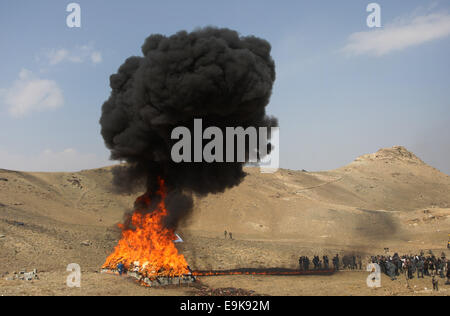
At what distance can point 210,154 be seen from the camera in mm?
28266

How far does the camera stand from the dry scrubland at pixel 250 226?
2638 cm

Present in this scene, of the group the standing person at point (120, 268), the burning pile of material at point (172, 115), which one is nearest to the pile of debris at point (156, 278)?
the burning pile of material at point (172, 115)

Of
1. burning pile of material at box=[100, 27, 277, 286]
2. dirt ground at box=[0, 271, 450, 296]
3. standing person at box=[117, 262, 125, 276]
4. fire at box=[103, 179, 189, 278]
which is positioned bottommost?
dirt ground at box=[0, 271, 450, 296]

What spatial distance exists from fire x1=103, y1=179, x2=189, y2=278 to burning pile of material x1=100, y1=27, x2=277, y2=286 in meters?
0.07

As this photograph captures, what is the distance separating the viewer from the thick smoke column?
2639 cm

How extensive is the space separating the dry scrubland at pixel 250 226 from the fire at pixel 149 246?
6.12 ft

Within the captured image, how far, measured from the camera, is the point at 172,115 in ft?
88.6

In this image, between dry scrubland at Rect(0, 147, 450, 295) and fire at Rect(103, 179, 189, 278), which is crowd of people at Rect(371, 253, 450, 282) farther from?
fire at Rect(103, 179, 189, 278)

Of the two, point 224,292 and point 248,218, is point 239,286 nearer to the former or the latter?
point 224,292

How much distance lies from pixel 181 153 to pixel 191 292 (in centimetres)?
974

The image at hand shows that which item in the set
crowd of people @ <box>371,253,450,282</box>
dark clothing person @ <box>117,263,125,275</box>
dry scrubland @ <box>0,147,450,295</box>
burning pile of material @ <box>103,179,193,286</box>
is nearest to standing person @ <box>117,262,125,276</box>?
dark clothing person @ <box>117,263,125,275</box>

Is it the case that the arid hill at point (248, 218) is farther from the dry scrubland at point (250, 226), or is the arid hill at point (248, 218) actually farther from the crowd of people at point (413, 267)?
the crowd of people at point (413, 267)

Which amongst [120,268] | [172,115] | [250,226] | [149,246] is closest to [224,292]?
[149,246]
